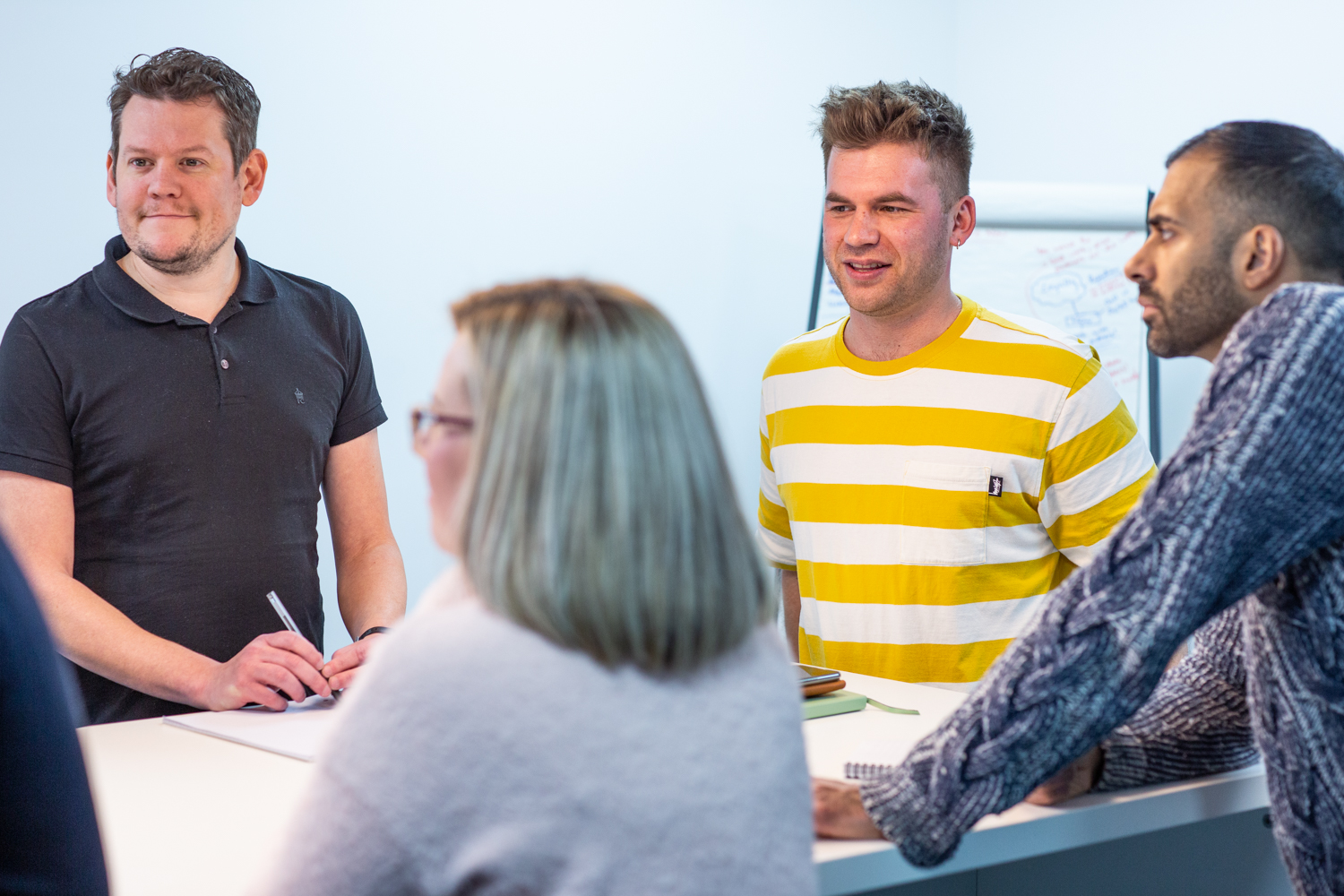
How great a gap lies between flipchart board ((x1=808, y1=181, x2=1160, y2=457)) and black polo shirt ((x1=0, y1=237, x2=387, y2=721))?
1902 millimetres

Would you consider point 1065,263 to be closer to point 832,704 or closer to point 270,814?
point 832,704

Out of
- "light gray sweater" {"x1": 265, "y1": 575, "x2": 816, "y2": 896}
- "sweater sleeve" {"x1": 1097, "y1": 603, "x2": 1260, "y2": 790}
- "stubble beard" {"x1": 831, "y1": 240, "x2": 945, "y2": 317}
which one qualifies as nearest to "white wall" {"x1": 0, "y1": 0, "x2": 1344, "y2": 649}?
"stubble beard" {"x1": 831, "y1": 240, "x2": 945, "y2": 317}

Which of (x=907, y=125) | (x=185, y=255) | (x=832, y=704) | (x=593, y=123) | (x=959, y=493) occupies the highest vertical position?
(x=593, y=123)

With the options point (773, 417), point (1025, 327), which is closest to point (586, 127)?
point (773, 417)

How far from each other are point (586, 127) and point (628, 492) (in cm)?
319

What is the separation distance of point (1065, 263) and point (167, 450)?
2.66 metres

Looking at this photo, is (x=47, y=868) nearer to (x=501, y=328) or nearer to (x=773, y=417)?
(x=501, y=328)

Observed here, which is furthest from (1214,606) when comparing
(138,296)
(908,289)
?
(138,296)

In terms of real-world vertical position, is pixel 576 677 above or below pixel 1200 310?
below

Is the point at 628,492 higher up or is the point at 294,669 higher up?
the point at 628,492

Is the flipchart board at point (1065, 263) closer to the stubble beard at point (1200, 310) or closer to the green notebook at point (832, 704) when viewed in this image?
the green notebook at point (832, 704)

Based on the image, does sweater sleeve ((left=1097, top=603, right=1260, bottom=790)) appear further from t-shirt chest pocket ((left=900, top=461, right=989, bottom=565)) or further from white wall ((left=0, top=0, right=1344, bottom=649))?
white wall ((left=0, top=0, right=1344, bottom=649))

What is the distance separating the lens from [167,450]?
2.00 m

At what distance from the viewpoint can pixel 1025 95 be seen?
4211 millimetres
